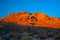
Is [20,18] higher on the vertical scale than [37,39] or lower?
higher

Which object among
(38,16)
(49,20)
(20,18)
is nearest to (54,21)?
(49,20)

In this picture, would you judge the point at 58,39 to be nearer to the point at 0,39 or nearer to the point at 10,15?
the point at 0,39

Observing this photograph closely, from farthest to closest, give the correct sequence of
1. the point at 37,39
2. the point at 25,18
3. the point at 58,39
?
the point at 25,18 → the point at 37,39 → the point at 58,39

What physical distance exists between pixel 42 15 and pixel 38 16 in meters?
4.83

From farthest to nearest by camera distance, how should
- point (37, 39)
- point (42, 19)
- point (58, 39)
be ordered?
point (42, 19) → point (37, 39) → point (58, 39)

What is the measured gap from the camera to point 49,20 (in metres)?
116

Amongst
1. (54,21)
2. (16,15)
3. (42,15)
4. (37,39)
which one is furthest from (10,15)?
(37,39)

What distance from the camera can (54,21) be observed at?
371 ft

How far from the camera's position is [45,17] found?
120875 mm

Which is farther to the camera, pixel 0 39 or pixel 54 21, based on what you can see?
pixel 54 21

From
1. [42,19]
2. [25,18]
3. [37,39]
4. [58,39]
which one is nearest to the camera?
[58,39]

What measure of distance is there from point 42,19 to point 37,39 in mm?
92616

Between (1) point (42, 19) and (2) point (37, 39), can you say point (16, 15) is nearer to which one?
(1) point (42, 19)

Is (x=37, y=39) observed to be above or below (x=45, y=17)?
below
